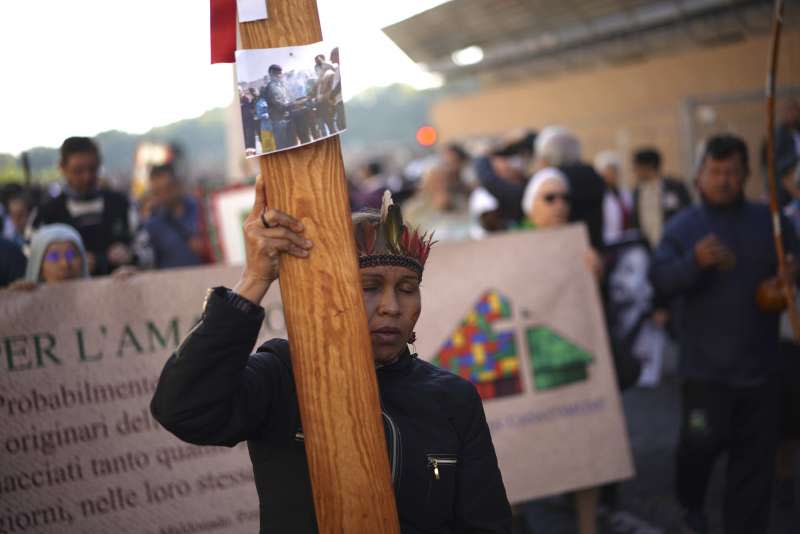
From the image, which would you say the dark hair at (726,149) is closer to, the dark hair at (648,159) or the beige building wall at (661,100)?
the beige building wall at (661,100)

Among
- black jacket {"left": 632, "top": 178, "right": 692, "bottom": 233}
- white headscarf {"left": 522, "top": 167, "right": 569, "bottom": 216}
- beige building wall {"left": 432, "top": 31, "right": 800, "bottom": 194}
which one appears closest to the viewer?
white headscarf {"left": 522, "top": 167, "right": 569, "bottom": 216}

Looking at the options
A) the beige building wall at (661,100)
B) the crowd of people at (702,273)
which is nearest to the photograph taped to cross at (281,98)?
the crowd of people at (702,273)

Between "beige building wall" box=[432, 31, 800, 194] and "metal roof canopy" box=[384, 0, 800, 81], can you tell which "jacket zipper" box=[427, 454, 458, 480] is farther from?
"beige building wall" box=[432, 31, 800, 194]

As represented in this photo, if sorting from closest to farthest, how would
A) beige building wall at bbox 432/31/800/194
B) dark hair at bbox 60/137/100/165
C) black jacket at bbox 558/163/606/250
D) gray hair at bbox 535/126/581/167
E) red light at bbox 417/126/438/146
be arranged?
dark hair at bbox 60/137/100/165, black jacket at bbox 558/163/606/250, gray hair at bbox 535/126/581/167, beige building wall at bbox 432/31/800/194, red light at bbox 417/126/438/146

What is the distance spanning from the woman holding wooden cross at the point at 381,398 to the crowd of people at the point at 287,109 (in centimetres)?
14

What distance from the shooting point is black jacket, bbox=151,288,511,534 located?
184 cm

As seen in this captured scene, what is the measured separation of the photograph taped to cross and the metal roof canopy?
6114 mm

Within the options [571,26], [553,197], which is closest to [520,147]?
[571,26]

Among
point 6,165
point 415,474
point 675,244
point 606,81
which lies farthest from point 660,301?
point 6,165

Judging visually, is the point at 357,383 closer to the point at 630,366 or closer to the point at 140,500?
the point at 140,500

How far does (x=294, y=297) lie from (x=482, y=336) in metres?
3.22

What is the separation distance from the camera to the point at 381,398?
7.22ft

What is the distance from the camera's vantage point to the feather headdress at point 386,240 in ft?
7.28

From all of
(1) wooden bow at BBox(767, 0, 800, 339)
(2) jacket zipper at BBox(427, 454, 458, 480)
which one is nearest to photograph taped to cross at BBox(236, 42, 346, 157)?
(2) jacket zipper at BBox(427, 454, 458, 480)
